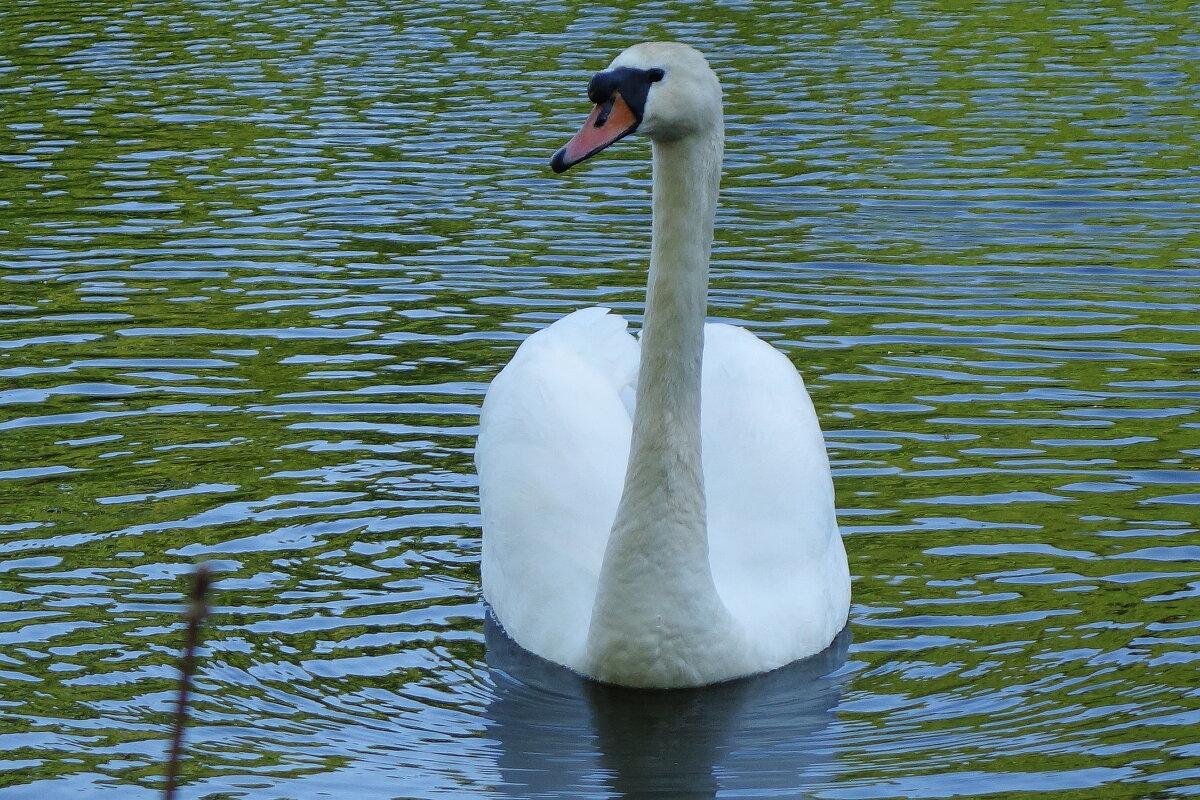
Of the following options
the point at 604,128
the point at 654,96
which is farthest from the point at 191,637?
the point at 654,96

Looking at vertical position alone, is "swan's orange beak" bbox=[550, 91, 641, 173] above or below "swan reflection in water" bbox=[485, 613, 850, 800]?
above

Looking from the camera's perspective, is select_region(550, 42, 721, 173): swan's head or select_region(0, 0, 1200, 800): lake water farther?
select_region(0, 0, 1200, 800): lake water

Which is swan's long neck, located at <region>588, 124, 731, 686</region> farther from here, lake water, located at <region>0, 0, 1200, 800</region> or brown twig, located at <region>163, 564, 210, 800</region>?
brown twig, located at <region>163, 564, 210, 800</region>

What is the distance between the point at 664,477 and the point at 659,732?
84cm

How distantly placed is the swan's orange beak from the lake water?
74.3 inches

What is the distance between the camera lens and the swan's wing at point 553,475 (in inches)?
264

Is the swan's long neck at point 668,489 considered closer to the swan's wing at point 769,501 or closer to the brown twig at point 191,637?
the swan's wing at point 769,501

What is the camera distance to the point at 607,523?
6.91 meters

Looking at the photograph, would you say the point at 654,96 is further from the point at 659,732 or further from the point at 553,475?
the point at 659,732

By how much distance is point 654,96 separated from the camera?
5934mm

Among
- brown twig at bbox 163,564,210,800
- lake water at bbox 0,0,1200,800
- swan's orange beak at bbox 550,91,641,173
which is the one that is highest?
brown twig at bbox 163,564,210,800

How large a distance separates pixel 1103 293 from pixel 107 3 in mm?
16415

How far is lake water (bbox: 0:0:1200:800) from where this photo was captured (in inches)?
237

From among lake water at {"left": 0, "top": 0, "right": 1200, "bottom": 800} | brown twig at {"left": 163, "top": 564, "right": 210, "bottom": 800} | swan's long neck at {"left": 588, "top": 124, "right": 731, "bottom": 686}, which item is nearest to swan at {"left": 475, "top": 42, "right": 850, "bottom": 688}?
swan's long neck at {"left": 588, "top": 124, "right": 731, "bottom": 686}
